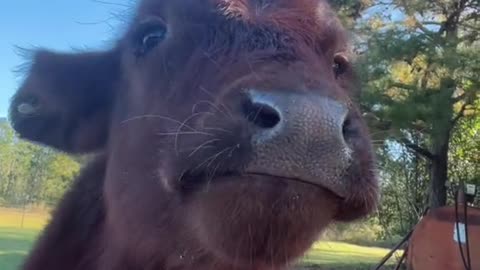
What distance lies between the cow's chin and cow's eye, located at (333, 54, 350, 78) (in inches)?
31.8

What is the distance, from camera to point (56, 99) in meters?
2.78

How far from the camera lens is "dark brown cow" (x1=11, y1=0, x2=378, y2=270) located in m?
1.59

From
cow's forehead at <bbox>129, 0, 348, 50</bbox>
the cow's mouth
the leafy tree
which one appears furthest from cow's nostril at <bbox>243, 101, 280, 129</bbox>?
the leafy tree

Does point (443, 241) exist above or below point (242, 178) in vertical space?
below

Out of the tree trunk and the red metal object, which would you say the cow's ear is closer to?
the red metal object

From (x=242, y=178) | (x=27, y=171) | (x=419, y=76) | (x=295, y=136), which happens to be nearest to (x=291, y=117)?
(x=295, y=136)

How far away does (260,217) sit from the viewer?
164 cm

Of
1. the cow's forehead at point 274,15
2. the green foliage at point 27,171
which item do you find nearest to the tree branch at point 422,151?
the green foliage at point 27,171

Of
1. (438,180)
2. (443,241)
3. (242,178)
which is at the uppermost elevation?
(242,178)

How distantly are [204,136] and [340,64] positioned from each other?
Result: 3.04 ft

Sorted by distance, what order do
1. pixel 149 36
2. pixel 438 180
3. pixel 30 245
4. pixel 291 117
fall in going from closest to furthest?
pixel 291 117 < pixel 149 36 < pixel 30 245 < pixel 438 180

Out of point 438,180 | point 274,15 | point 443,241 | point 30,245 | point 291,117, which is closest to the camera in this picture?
point 291,117

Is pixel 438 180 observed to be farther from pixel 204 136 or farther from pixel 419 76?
pixel 204 136

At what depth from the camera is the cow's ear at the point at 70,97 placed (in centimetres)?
278
